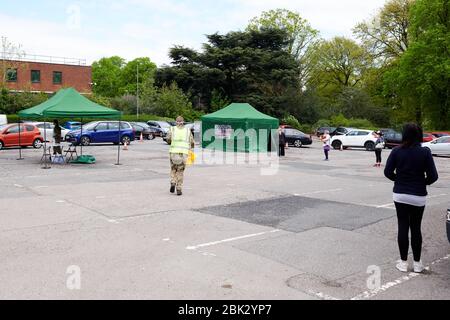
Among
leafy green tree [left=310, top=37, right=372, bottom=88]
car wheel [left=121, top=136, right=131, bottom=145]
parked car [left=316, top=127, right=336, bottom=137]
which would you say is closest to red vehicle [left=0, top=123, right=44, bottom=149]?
Result: car wheel [left=121, top=136, right=131, bottom=145]

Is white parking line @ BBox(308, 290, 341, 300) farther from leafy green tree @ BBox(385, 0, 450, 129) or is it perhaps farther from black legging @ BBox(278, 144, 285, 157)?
leafy green tree @ BBox(385, 0, 450, 129)

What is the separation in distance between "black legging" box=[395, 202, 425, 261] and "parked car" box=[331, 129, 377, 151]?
3073 cm

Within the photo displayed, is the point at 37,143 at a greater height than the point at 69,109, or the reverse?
the point at 69,109

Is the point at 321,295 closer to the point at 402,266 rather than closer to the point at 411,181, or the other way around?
the point at 402,266

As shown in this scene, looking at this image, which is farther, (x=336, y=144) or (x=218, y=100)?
(x=218, y=100)

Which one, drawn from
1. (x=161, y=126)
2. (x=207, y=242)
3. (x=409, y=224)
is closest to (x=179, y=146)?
(x=207, y=242)

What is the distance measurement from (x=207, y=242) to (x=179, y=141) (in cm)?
470

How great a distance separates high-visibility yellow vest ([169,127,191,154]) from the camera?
11.5 m

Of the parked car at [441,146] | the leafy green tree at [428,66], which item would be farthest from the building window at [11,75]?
the parked car at [441,146]

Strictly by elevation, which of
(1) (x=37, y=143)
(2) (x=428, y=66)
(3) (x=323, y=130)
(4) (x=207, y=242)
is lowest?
(4) (x=207, y=242)

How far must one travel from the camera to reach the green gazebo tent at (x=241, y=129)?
27.7 m

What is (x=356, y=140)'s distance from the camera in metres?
36.0
